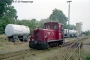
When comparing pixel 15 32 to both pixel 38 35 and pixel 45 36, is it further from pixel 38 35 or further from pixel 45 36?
pixel 45 36

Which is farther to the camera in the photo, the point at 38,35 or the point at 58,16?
the point at 58,16

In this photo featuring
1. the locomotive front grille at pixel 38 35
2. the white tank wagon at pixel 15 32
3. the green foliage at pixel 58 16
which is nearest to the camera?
the locomotive front grille at pixel 38 35

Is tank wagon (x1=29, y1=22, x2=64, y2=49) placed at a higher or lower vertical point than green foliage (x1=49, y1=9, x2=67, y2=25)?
lower

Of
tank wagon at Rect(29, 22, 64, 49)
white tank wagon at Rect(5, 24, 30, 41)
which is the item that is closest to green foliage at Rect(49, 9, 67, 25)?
white tank wagon at Rect(5, 24, 30, 41)

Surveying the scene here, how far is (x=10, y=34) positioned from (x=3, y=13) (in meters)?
19.7

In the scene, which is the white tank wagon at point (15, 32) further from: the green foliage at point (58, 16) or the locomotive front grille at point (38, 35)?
the green foliage at point (58, 16)

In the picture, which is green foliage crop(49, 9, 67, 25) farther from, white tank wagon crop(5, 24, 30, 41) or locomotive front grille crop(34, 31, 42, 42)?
locomotive front grille crop(34, 31, 42, 42)

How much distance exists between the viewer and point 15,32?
23.1 metres

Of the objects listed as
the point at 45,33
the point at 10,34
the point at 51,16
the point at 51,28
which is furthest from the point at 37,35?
the point at 51,16

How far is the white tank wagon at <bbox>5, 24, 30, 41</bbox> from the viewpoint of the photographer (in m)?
22.9

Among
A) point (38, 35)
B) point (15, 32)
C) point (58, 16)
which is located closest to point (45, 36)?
point (38, 35)

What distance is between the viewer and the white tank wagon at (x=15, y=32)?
75.2 ft

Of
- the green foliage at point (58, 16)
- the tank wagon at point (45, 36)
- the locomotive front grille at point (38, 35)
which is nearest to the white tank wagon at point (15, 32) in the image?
the tank wagon at point (45, 36)

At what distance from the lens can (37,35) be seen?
15.9m
